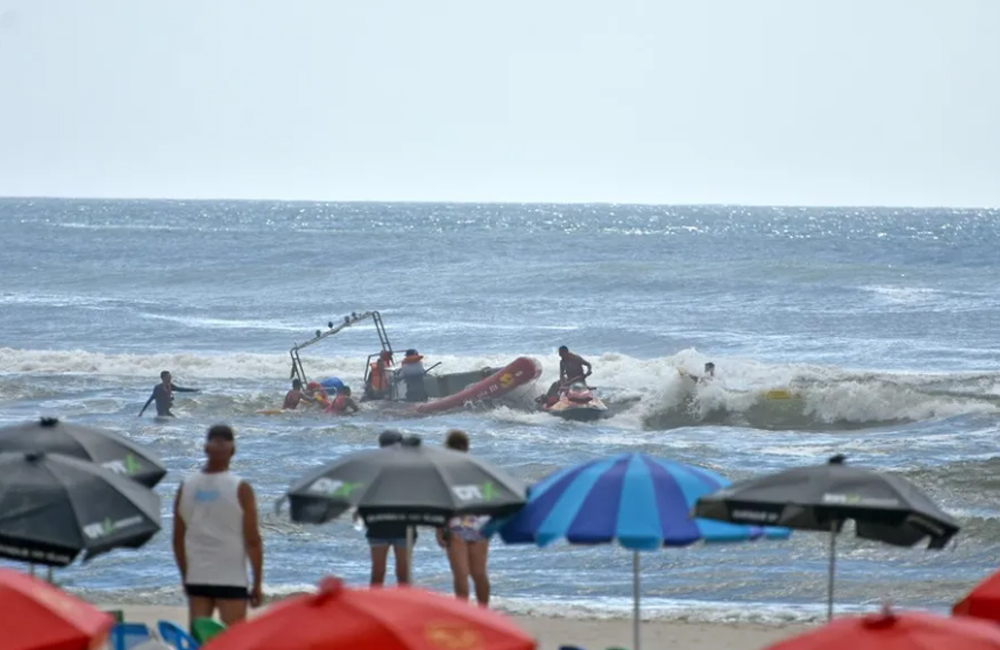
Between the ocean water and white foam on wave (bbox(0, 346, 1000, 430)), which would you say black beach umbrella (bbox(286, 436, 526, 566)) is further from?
white foam on wave (bbox(0, 346, 1000, 430))

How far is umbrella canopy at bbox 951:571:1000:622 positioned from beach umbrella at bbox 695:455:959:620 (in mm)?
933

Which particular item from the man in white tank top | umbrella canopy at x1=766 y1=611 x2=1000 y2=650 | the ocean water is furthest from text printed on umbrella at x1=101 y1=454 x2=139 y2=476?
umbrella canopy at x1=766 y1=611 x2=1000 y2=650

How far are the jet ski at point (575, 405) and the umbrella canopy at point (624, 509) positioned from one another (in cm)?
1690

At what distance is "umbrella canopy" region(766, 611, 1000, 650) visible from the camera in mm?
4793

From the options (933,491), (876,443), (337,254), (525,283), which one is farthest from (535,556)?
(337,254)

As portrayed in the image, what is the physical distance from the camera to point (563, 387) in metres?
25.1

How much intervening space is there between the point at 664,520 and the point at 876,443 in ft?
51.2

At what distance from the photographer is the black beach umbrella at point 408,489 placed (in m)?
7.40

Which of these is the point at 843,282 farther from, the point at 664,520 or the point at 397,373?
the point at 664,520

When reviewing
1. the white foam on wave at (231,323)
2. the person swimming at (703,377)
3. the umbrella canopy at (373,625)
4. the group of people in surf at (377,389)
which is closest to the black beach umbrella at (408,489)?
the umbrella canopy at (373,625)

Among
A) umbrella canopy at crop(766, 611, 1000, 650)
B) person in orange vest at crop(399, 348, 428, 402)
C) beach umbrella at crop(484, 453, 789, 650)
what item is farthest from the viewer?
person in orange vest at crop(399, 348, 428, 402)

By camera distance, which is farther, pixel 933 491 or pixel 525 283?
pixel 525 283

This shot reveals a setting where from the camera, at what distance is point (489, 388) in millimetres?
25875

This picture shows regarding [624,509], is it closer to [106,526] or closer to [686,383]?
[106,526]
